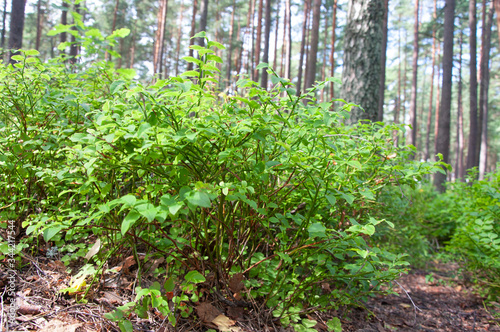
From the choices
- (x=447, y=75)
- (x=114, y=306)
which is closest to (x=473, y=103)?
(x=447, y=75)

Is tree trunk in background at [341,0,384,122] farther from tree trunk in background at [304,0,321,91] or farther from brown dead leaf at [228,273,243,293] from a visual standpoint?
tree trunk in background at [304,0,321,91]

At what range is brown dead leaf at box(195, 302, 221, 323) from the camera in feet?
5.25

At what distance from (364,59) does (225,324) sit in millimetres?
4007

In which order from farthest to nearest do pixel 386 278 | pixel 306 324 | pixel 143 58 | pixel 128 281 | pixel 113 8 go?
pixel 143 58 < pixel 113 8 < pixel 128 281 < pixel 306 324 < pixel 386 278

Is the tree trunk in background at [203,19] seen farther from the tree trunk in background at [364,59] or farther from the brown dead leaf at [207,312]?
the brown dead leaf at [207,312]

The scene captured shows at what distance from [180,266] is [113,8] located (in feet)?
Answer: 77.9

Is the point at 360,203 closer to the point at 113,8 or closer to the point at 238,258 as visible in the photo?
the point at 238,258

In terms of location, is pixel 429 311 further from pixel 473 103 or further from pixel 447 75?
pixel 473 103

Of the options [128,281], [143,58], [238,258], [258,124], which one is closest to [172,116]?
[258,124]

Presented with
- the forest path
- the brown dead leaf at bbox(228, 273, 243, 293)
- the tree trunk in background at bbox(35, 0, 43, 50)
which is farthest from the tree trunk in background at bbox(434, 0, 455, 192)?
the tree trunk in background at bbox(35, 0, 43, 50)

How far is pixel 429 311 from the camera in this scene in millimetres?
2750

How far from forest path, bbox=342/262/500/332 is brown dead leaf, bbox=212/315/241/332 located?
94 cm

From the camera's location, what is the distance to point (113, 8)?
2016cm

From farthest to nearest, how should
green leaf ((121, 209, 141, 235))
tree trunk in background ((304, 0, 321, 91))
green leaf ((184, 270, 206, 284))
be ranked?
tree trunk in background ((304, 0, 321, 91)), green leaf ((184, 270, 206, 284)), green leaf ((121, 209, 141, 235))
